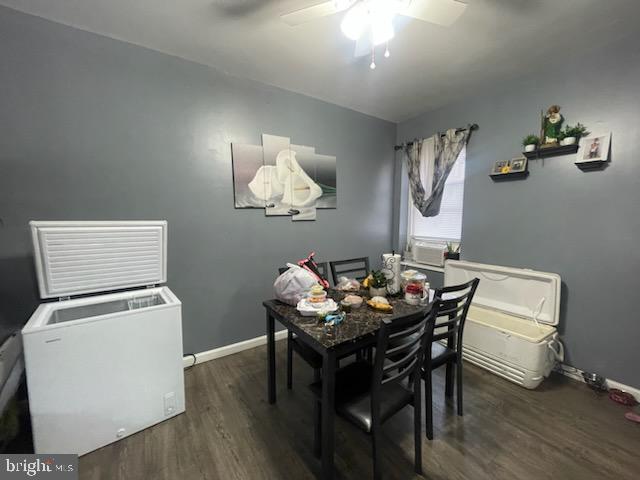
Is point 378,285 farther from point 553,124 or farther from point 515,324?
point 553,124

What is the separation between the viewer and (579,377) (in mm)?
1980

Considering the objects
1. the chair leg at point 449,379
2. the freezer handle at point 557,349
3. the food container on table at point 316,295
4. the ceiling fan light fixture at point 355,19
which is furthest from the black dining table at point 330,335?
the ceiling fan light fixture at point 355,19

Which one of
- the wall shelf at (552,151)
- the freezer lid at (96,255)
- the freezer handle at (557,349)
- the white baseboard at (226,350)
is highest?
the wall shelf at (552,151)

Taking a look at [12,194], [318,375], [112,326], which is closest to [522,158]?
[318,375]

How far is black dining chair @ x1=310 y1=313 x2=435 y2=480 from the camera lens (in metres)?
1.04

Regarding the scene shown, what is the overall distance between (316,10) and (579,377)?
3.09m

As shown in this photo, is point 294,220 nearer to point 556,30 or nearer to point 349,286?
point 349,286

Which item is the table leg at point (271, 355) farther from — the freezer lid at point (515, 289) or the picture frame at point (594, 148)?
the picture frame at point (594, 148)

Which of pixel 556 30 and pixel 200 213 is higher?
pixel 556 30

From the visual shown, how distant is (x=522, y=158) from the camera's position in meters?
2.21

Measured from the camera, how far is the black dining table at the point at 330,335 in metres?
1.08

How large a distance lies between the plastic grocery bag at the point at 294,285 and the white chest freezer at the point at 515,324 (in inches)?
60.1

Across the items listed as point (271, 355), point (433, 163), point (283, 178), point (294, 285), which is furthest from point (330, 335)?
point (433, 163)

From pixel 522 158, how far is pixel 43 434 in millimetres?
3653
